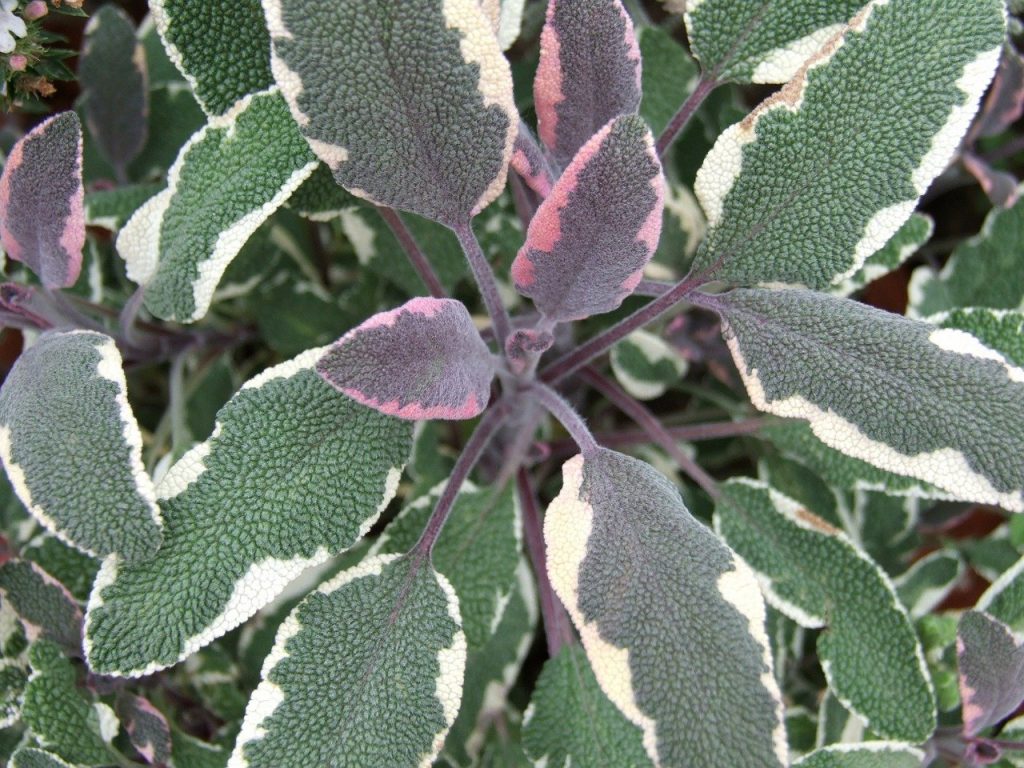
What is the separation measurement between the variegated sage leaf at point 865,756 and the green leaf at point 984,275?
0.52 meters

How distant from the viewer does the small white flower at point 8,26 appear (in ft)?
2.74

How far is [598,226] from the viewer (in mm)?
708

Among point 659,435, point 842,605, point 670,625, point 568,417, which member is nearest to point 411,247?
point 568,417

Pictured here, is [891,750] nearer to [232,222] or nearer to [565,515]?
[565,515]

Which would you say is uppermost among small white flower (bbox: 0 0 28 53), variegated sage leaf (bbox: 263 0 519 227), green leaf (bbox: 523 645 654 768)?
variegated sage leaf (bbox: 263 0 519 227)

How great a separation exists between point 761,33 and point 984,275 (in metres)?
0.53

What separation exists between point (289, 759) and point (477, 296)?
2.37 ft

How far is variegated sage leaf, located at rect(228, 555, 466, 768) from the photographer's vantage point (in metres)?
0.75

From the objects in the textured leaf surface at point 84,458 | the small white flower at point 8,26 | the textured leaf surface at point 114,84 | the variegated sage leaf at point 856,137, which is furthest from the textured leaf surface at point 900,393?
the textured leaf surface at point 114,84

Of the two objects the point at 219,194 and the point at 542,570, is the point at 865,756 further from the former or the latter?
the point at 219,194

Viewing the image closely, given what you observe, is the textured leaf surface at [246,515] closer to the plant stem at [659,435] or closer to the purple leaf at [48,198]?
the purple leaf at [48,198]

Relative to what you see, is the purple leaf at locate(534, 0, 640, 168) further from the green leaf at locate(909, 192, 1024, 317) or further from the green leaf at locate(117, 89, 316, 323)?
the green leaf at locate(909, 192, 1024, 317)

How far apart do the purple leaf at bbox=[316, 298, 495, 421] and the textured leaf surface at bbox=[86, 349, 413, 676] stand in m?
0.10

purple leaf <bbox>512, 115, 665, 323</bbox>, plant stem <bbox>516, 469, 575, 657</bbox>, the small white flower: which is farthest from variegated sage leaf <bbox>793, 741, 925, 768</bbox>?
the small white flower
